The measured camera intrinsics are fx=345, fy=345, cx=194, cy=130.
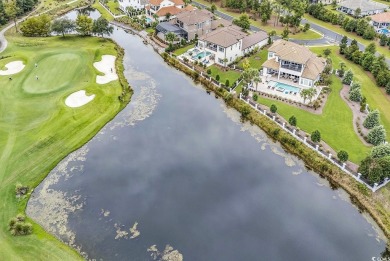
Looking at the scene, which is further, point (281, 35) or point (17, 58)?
point (281, 35)

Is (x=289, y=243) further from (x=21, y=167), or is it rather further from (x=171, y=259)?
(x=21, y=167)

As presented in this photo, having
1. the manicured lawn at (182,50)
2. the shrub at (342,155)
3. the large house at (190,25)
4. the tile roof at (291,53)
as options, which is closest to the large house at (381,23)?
the tile roof at (291,53)

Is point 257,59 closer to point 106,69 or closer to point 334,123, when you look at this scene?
point 334,123

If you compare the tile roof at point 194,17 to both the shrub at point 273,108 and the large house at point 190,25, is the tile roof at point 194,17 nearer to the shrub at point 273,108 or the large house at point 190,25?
the large house at point 190,25

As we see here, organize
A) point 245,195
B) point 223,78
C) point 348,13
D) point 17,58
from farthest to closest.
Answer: point 348,13, point 17,58, point 223,78, point 245,195

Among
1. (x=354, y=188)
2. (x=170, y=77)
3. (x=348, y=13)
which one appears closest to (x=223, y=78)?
(x=170, y=77)
